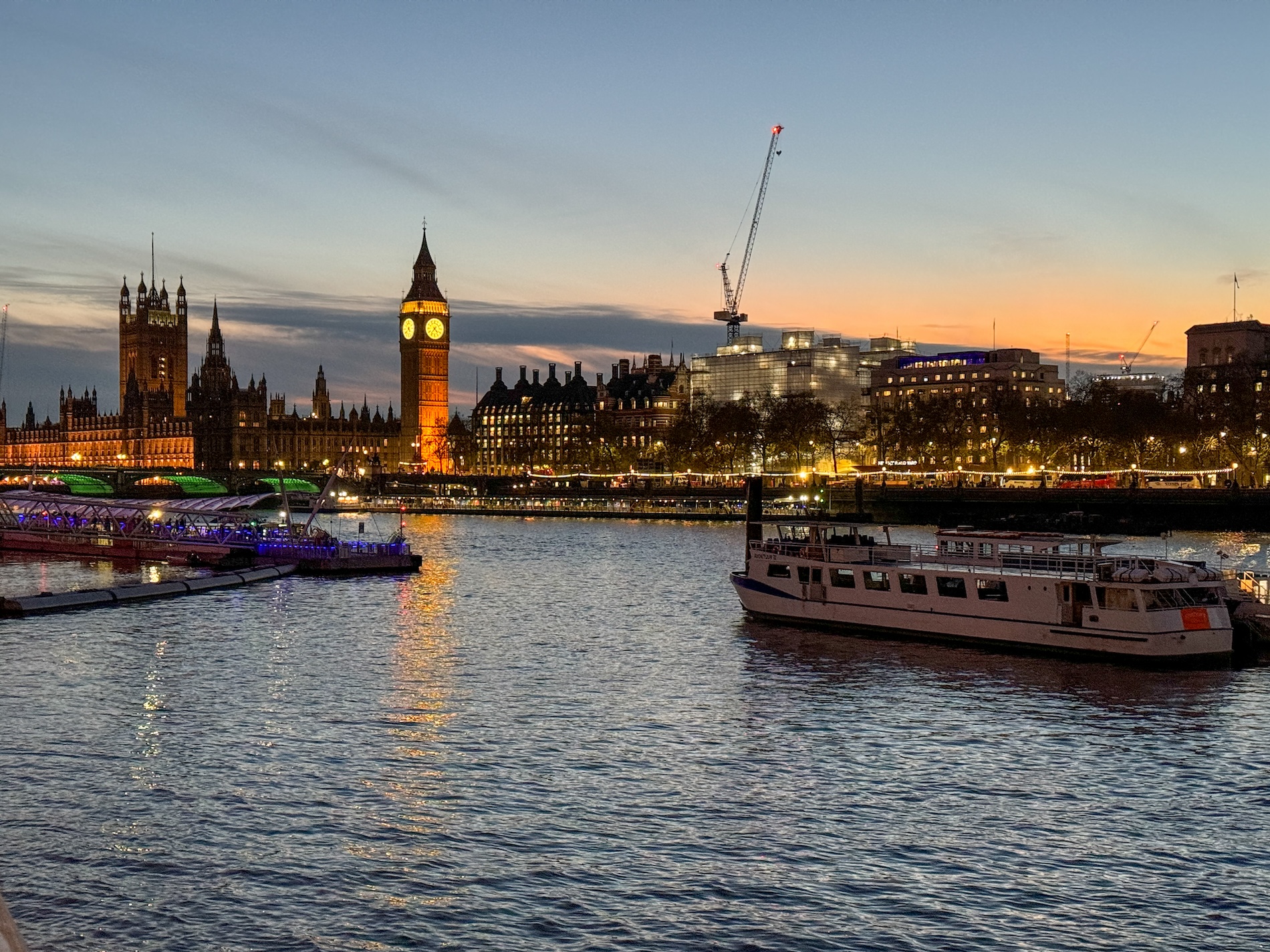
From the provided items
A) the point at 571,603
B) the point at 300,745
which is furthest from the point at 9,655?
the point at 571,603

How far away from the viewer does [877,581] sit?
5072 cm

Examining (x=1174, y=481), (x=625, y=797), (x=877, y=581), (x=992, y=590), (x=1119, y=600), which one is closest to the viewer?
(x=625, y=797)

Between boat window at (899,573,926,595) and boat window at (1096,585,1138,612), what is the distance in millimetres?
6733

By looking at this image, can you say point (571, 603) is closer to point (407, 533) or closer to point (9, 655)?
point (9, 655)

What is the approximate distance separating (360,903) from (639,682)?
67.1ft

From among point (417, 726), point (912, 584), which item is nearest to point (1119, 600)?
point (912, 584)

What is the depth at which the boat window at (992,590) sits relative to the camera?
46.3m

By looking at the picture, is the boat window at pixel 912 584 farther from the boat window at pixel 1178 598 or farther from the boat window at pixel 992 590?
the boat window at pixel 1178 598

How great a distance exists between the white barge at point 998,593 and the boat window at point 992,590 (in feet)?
0.11

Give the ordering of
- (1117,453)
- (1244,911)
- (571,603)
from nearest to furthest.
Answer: (1244,911), (571,603), (1117,453)

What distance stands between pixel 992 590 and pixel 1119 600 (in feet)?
15.1

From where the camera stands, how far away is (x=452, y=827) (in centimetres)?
2533

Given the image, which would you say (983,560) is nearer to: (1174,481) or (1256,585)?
(1256,585)

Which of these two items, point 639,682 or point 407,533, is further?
point 407,533
